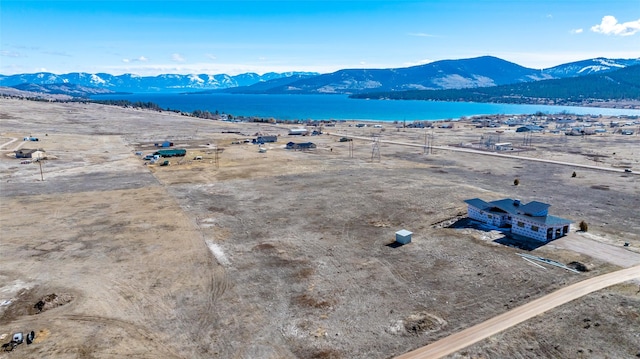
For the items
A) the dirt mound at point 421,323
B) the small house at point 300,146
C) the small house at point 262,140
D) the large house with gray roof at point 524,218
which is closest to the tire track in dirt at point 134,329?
the dirt mound at point 421,323

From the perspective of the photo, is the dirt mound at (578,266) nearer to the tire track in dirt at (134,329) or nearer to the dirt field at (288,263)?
the dirt field at (288,263)

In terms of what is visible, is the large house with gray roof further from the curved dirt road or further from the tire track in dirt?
the tire track in dirt

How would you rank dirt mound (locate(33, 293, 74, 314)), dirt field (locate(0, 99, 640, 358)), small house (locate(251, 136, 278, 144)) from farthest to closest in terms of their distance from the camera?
small house (locate(251, 136, 278, 144)) < dirt mound (locate(33, 293, 74, 314)) < dirt field (locate(0, 99, 640, 358))

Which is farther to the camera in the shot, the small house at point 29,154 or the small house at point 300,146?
the small house at point 300,146

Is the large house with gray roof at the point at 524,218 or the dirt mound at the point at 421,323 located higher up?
the large house with gray roof at the point at 524,218

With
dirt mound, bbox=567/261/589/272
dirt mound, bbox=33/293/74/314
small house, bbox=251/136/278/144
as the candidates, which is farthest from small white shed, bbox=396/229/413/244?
small house, bbox=251/136/278/144

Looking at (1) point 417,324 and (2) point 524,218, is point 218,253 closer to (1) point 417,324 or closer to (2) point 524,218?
(1) point 417,324
